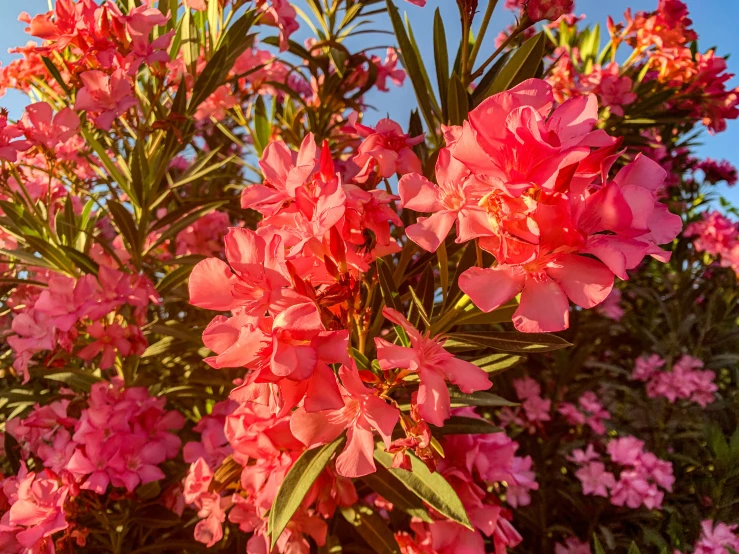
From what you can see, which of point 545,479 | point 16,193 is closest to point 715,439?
point 545,479

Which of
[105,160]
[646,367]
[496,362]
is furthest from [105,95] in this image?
[646,367]

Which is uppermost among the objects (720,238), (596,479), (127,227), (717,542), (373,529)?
(720,238)

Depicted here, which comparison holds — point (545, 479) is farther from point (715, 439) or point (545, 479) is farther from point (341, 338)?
point (341, 338)

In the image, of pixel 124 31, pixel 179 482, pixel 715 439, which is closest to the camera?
pixel 124 31

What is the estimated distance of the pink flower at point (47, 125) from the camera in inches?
47.4

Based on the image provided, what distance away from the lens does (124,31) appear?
Result: 1.12 metres

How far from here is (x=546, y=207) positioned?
49 centimetres

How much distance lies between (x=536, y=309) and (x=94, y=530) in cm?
118

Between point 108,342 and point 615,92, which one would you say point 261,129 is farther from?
point 615,92

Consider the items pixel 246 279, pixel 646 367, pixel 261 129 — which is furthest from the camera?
pixel 646 367

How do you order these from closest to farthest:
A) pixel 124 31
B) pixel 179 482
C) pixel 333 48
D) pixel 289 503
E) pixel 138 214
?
pixel 289 503 → pixel 124 31 → pixel 179 482 → pixel 138 214 → pixel 333 48

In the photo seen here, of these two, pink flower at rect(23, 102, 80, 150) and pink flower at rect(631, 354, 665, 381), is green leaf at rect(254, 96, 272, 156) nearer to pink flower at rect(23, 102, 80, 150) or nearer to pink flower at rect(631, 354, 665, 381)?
pink flower at rect(23, 102, 80, 150)

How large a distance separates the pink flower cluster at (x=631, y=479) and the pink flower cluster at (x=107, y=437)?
1.43 metres

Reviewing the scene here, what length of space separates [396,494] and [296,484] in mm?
269
